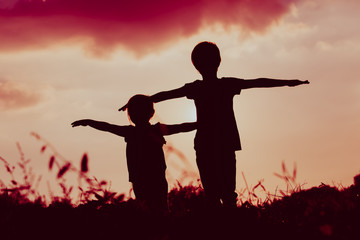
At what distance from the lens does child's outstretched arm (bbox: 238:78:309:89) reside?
6.05 meters

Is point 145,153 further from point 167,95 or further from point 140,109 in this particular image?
point 167,95

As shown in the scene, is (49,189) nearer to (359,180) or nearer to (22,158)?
(22,158)

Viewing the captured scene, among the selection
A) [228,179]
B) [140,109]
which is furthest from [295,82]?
[140,109]

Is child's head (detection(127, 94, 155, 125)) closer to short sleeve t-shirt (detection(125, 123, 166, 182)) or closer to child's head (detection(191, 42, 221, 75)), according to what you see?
short sleeve t-shirt (detection(125, 123, 166, 182))

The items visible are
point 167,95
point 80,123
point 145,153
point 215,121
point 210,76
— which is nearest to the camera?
point 215,121

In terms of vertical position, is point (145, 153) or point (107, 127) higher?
point (107, 127)

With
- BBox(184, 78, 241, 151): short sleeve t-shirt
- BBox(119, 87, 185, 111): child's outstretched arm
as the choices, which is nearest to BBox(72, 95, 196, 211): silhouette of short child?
BBox(119, 87, 185, 111): child's outstretched arm

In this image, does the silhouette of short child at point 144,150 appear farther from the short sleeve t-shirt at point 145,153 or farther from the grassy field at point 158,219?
the grassy field at point 158,219

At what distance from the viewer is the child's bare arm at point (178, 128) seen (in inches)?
260

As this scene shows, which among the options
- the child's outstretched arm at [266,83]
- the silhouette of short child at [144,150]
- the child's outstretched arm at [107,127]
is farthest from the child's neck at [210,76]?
the child's outstretched arm at [107,127]

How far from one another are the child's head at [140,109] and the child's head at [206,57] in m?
1.18

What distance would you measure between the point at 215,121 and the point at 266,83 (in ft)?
2.86

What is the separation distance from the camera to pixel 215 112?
6.03 m

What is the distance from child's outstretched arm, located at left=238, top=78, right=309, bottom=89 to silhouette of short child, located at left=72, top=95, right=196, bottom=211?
4.70 ft
